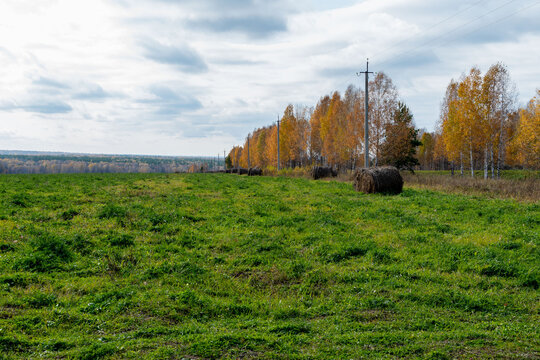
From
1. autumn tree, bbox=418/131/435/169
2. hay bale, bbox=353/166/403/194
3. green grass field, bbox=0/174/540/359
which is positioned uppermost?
autumn tree, bbox=418/131/435/169

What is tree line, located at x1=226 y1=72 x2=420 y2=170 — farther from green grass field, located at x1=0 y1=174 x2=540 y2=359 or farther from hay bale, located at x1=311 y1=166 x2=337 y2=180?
green grass field, located at x1=0 y1=174 x2=540 y2=359

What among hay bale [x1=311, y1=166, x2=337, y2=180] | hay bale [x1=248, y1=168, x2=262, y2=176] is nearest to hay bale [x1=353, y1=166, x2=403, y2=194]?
hay bale [x1=311, y1=166, x2=337, y2=180]

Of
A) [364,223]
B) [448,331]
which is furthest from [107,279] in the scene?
[364,223]

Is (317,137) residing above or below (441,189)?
above

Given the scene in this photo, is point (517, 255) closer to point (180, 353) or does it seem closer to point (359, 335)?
point (359, 335)

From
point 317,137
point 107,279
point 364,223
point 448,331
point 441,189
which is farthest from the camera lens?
point 317,137

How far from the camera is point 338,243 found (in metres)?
9.96

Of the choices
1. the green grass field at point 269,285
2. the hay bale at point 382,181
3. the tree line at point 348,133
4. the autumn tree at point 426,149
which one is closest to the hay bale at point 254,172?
the tree line at point 348,133

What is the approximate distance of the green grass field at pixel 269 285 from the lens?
503 cm

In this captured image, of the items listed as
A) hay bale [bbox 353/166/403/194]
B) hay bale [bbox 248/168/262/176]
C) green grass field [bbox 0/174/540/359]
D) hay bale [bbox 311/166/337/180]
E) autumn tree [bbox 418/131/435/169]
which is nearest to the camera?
green grass field [bbox 0/174/540/359]

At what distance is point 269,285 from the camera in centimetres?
761

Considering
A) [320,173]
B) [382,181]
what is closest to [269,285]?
[382,181]

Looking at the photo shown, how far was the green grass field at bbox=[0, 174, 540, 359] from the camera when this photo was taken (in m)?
5.03

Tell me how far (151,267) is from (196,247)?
1912 millimetres
